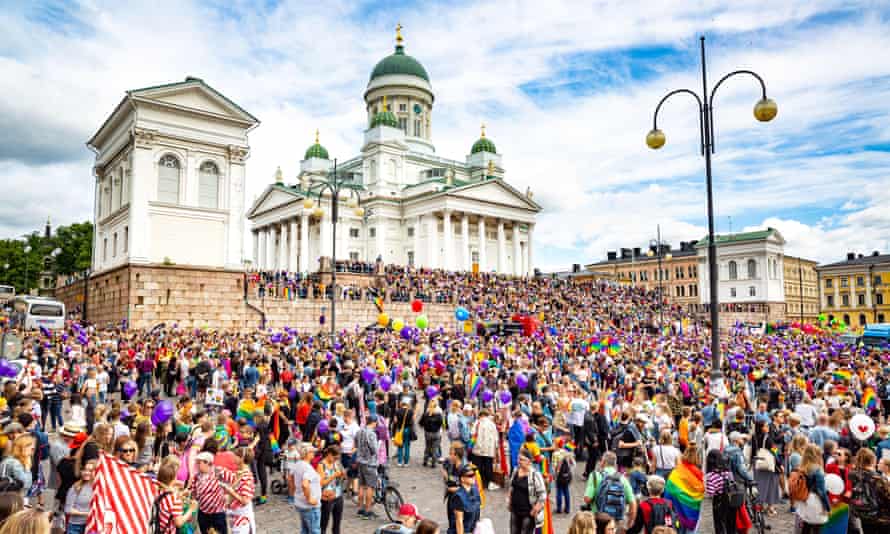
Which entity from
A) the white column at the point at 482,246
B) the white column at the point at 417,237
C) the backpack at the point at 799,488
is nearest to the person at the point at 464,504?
the backpack at the point at 799,488

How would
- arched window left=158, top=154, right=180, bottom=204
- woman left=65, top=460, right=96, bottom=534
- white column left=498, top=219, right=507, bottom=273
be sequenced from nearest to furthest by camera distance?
woman left=65, top=460, right=96, bottom=534, arched window left=158, top=154, right=180, bottom=204, white column left=498, top=219, right=507, bottom=273

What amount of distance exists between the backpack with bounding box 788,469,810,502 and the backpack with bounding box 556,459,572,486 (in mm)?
3278

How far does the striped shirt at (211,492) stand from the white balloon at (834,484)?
693 cm

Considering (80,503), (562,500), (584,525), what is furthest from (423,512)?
(584,525)

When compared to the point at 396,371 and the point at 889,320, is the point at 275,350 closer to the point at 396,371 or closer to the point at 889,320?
the point at 396,371

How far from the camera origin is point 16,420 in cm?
789

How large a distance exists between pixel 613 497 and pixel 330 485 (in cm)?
345

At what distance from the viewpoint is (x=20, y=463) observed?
658cm

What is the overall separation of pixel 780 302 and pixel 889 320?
1795 centimetres

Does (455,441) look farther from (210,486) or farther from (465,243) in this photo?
(465,243)

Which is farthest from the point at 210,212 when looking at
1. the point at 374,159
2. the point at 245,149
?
the point at 374,159

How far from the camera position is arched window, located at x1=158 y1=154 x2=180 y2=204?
31.0m

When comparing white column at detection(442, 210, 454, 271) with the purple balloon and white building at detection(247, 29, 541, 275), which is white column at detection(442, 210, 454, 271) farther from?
the purple balloon

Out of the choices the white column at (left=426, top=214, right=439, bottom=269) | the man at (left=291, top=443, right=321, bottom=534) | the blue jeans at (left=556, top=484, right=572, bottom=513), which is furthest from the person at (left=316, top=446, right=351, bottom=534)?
the white column at (left=426, top=214, right=439, bottom=269)
